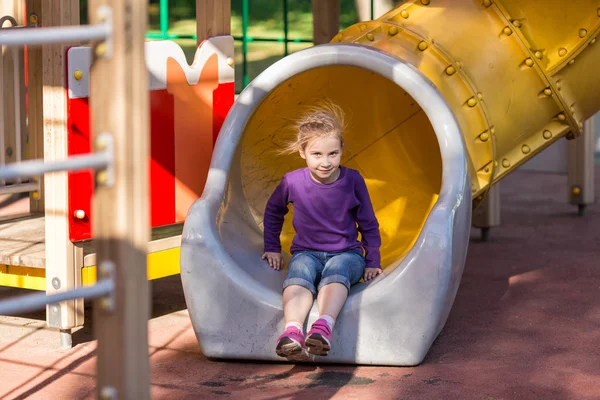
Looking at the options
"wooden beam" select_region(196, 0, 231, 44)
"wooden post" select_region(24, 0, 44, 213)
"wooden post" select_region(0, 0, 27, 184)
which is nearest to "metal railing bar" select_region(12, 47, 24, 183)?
"wooden post" select_region(0, 0, 27, 184)

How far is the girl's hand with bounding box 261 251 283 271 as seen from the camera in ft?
12.8

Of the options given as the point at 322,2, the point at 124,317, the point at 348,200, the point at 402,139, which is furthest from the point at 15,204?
the point at 124,317

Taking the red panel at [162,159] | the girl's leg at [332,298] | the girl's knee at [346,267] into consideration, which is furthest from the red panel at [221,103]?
the girl's leg at [332,298]

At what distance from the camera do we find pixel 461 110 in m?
4.14

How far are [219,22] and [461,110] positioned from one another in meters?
1.09

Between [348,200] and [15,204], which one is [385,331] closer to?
[348,200]

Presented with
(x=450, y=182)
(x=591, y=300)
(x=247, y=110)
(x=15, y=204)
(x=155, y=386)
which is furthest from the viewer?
(x=15, y=204)

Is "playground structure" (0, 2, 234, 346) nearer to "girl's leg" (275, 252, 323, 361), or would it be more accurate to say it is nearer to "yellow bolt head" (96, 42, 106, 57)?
"girl's leg" (275, 252, 323, 361)

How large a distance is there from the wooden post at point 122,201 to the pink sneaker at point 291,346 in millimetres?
1260

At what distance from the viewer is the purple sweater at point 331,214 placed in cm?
376

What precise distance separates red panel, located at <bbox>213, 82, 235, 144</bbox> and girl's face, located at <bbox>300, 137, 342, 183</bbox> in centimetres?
73

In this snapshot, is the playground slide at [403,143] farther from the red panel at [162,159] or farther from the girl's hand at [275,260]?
the red panel at [162,159]

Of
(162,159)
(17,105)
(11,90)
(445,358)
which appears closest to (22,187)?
(17,105)

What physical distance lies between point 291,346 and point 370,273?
55 centimetres
